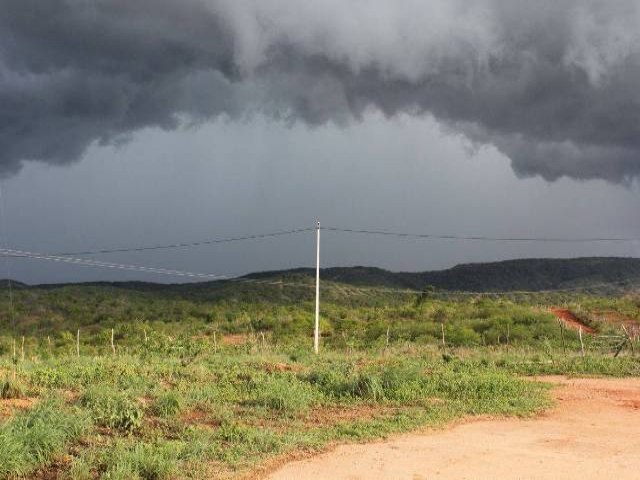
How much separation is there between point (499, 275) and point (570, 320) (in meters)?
51.3

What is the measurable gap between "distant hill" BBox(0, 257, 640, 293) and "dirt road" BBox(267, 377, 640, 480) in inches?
2893

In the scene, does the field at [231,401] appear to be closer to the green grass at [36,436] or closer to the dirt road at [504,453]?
the green grass at [36,436]

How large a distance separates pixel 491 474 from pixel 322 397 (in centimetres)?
653

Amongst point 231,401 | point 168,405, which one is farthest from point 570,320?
point 168,405

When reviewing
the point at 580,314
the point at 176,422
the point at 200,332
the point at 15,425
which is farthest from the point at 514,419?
the point at 580,314

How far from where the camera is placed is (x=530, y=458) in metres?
11.2

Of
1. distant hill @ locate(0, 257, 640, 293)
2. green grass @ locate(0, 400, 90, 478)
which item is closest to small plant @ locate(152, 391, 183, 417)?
green grass @ locate(0, 400, 90, 478)

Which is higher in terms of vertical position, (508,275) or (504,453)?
(508,275)

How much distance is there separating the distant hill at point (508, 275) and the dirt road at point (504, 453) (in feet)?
250

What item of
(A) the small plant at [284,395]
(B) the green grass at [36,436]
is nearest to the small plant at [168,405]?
(B) the green grass at [36,436]

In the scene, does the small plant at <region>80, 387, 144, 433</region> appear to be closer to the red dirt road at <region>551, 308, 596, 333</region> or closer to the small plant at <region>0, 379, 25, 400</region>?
the small plant at <region>0, 379, 25, 400</region>

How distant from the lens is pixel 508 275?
100m

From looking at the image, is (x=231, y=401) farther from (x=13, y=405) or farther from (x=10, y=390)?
(x=10, y=390)

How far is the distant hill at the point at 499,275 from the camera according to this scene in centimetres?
9319
